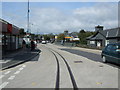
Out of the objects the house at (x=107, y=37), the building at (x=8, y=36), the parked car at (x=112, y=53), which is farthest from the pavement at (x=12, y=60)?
the house at (x=107, y=37)

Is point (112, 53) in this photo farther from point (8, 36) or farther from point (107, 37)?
point (107, 37)

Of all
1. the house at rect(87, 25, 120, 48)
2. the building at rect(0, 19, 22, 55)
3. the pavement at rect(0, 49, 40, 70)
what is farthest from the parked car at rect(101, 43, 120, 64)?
the house at rect(87, 25, 120, 48)

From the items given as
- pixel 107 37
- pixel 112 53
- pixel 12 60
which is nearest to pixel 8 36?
pixel 12 60

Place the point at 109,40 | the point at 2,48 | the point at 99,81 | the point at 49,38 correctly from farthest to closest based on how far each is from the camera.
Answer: the point at 49,38 < the point at 109,40 < the point at 2,48 < the point at 99,81

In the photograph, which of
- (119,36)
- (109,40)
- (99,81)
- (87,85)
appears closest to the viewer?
(87,85)

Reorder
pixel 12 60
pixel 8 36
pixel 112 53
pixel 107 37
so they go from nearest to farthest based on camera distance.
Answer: pixel 112 53 → pixel 12 60 → pixel 8 36 → pixel 107 37

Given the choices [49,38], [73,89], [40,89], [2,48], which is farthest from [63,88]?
[49,38]

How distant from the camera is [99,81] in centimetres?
646

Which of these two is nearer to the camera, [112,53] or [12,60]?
[112,53]

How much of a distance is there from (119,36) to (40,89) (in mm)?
31309

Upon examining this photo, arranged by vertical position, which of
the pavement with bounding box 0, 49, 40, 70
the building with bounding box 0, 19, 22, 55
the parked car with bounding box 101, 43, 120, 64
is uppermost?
the building with bounding box 0, 19, 22, 55

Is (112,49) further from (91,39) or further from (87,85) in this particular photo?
(91,39)

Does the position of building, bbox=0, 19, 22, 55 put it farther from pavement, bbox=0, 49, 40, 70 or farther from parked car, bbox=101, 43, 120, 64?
parked car, bbox=101, 43, 120, 64

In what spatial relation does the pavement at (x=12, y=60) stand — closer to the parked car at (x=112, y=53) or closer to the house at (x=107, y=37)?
the parked car at (x=112, y=53)
